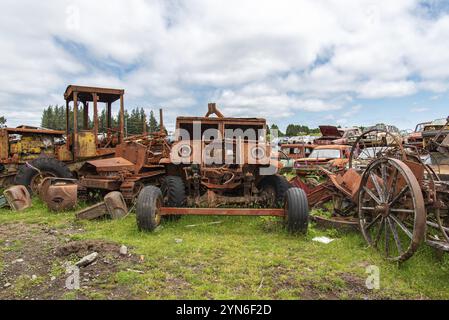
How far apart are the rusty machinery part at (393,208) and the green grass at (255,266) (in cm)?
26

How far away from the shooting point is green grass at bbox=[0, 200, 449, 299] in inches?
149

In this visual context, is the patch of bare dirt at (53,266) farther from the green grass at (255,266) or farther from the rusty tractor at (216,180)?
the rusty tractor at (216,180)

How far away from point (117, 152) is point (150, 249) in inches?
202

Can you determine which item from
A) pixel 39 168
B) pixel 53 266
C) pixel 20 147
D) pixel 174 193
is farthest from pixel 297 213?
pixel 20 147

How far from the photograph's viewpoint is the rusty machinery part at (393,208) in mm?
4121

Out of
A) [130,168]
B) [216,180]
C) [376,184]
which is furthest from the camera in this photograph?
[130,168]

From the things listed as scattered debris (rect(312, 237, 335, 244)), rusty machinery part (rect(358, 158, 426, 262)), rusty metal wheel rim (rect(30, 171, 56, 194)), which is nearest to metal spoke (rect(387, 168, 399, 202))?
rusty machinery part (rect(358, 158, 426, 262))

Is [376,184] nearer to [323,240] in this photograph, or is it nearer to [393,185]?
[393,185]

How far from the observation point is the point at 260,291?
148 inches

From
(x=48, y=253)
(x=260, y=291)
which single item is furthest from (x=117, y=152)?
(x=260, y=291)

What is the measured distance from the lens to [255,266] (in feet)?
14.7

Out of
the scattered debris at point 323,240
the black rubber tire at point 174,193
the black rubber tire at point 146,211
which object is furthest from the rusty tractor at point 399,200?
the black rubber tire at point 146,211

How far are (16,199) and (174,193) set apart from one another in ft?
14.0

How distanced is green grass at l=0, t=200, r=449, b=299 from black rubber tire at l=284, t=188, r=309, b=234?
0.17 meters
